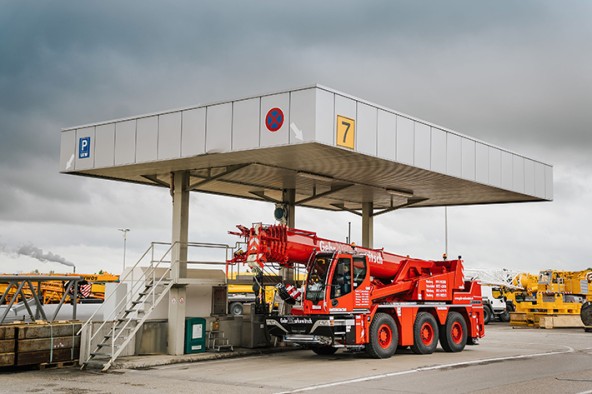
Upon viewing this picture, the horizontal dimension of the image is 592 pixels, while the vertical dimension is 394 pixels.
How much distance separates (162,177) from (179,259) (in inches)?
133

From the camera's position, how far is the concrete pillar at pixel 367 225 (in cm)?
2725

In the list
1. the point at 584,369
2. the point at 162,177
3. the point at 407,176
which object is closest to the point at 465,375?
the point at 584,369

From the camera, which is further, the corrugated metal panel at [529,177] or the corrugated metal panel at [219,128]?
the corrugated metal panel at [529,177]

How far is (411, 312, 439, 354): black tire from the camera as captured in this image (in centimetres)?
2127

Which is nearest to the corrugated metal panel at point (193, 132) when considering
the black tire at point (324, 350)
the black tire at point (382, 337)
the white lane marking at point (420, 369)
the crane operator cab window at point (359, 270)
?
the crane operator cab window at point (359, 270)

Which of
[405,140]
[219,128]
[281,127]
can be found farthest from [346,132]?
[219,128]

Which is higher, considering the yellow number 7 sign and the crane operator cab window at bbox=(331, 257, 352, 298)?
the yellow number 7 sign

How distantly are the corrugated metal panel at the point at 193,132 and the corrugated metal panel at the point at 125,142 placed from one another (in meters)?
1.80

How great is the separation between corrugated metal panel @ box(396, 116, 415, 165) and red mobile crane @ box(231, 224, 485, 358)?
287 cm

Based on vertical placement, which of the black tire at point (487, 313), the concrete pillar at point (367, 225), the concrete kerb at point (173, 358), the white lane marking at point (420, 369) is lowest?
the concrete kerb at point (173, 358)

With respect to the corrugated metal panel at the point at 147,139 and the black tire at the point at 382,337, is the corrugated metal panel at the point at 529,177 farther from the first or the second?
the corrugated metal panel at the point at 147,139

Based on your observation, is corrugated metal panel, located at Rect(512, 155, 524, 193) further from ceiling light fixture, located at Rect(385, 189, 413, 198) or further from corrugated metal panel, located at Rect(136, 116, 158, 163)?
corrugated metal panel, located at Rect(136, 116, 158, 163)

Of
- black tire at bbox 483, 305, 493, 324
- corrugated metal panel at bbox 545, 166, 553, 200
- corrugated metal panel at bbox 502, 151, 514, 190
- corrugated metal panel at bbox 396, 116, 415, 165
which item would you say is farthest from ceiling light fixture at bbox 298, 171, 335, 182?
black tire at bbox 483, 305, 493, 324

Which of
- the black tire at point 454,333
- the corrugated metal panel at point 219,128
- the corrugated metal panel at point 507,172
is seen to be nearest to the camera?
the corrugated metal panel at point 219,128
